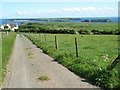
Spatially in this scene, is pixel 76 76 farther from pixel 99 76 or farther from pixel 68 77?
pixel 99 76

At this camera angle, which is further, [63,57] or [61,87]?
[63,57]

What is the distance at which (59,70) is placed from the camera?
13180 mm

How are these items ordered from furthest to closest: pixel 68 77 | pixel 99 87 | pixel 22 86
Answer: pixel 68 77
pixel 22 86
pixel 99 87

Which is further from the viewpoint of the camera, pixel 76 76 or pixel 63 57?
pixel 63 57

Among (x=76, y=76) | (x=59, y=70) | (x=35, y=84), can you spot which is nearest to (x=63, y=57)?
(x=59, y=70)

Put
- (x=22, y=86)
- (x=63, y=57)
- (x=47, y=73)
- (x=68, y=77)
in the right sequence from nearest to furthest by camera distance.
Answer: (x=22, y=86), (x=68, y=77), (x=47, y=73), (x=63, y=57)

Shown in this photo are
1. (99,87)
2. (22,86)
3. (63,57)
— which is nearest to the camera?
(99,87)

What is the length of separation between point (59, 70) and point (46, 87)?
350 cm

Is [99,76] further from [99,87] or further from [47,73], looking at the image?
[47,73]

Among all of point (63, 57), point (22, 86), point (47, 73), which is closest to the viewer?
point (22, 86)

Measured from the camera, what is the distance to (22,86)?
9914 millimetres

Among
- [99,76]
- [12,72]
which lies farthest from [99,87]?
[12,72]

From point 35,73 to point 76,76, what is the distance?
220 cm

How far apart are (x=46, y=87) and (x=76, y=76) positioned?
2.05 m
